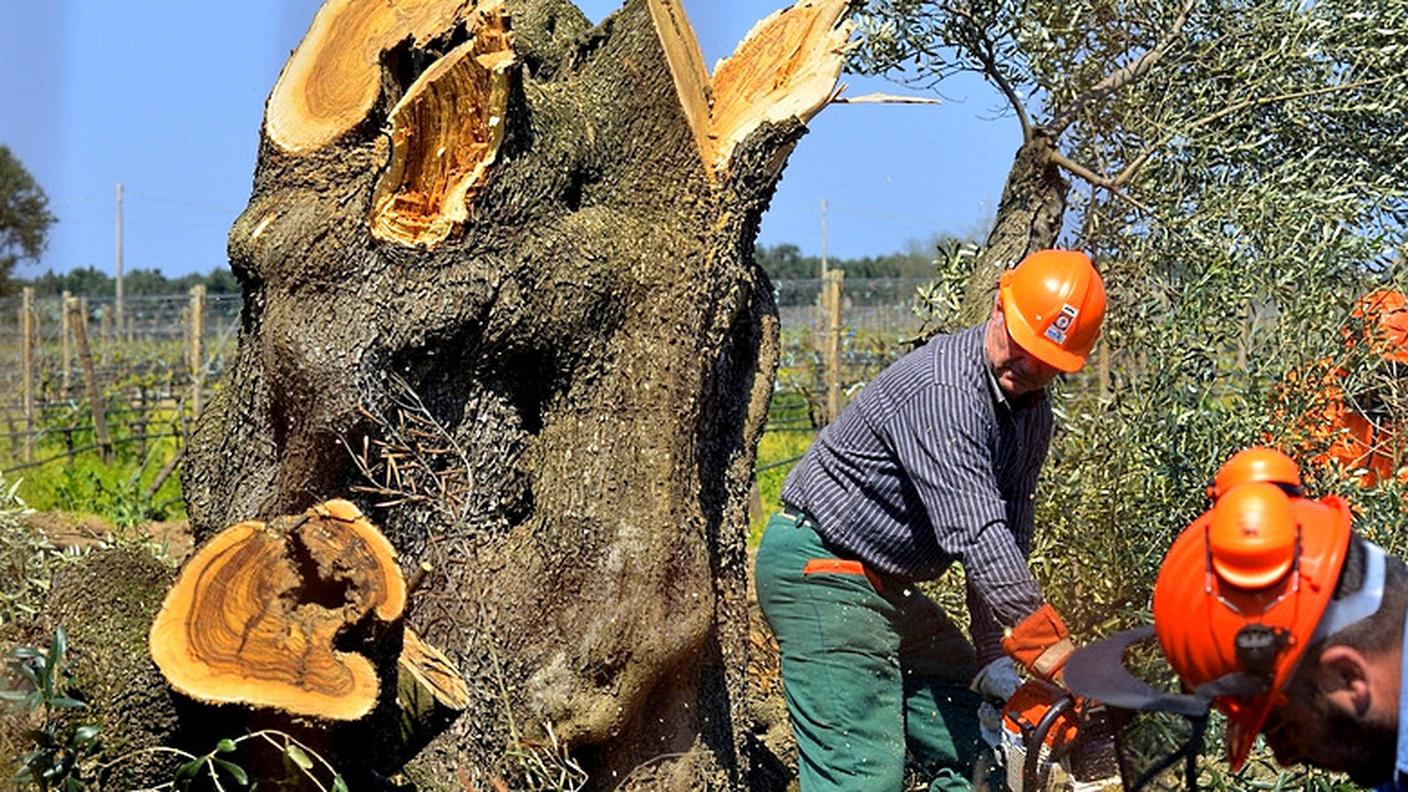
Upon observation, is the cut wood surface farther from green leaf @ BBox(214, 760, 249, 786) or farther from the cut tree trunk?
the cut tree trunk

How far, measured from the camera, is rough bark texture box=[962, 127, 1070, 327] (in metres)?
5.55

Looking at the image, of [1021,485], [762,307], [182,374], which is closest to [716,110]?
[762,307]

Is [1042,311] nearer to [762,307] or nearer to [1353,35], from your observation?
[762,307]

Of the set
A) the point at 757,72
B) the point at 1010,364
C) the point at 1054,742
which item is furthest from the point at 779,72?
the point at 1054,742

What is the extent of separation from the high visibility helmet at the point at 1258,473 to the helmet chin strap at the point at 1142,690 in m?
0.28

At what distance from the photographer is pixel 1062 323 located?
404cm

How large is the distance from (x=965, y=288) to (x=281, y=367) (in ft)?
8.56

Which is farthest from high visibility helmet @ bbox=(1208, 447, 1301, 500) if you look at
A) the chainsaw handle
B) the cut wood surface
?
the cut wood surface

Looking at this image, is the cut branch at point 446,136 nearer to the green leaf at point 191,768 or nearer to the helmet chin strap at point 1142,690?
the green leaf at point 191,768

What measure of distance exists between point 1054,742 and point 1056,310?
1.09 m

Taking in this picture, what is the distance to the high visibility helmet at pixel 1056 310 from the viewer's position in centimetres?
403

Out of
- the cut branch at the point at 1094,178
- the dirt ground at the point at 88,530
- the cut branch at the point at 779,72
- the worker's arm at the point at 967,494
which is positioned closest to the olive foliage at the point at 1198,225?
the cut branch at the point at 1094,178

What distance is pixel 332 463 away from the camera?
4.40m

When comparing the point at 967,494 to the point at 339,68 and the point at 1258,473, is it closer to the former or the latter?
the point at 1258,473
